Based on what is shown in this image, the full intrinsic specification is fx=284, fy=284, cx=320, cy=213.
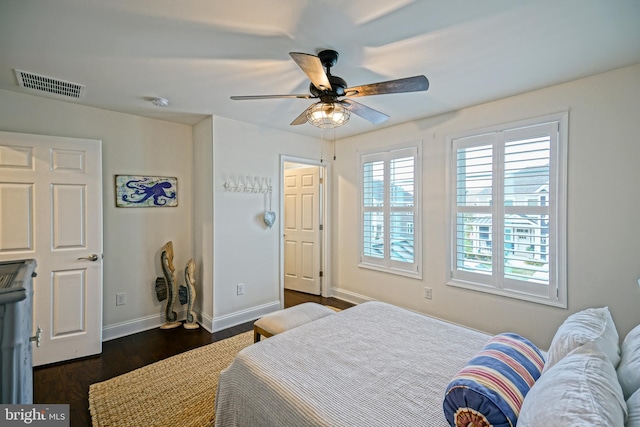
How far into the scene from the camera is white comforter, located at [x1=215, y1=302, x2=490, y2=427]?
3.76 feet

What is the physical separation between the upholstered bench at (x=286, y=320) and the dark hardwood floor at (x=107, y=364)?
3.26 ft

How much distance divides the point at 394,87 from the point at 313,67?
0.56 metres

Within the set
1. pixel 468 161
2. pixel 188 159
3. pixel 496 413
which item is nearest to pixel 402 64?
pixel 468 161

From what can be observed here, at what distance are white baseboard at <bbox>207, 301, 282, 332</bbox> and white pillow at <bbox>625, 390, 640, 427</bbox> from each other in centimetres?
327

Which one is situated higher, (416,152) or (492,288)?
(416,152)

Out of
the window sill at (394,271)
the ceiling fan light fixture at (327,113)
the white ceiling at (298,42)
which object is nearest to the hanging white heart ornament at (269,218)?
the window sill at (394,271)

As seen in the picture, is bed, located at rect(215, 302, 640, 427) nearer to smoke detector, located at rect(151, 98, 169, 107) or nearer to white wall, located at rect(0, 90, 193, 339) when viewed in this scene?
white wall, located at rect(0, 90, 193, 339)

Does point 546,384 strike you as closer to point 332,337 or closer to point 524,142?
point 332,337

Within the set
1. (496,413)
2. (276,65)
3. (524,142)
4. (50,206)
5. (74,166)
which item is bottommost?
(496,413)

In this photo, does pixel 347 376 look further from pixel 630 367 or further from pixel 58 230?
pixel 58 230

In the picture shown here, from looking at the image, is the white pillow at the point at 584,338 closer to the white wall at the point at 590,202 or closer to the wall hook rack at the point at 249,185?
the white wall at the point at 590,202

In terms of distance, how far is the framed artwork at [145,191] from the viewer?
3.13 m

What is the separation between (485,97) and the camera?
109 inches

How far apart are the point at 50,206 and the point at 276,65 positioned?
7.90ft
